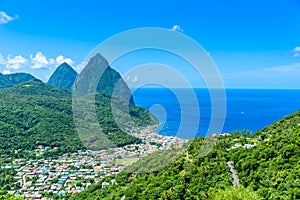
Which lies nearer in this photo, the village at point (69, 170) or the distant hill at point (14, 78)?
the village at point (69, 170)

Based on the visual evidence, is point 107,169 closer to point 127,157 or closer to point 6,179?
point 127,157

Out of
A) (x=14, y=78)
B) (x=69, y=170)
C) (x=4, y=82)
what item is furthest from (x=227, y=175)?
(x=14, y=78)

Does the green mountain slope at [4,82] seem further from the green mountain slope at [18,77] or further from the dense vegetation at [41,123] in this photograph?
the dense vegetation at [41,123]

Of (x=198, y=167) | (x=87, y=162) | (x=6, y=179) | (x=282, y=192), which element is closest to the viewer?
(x=282, y=192)

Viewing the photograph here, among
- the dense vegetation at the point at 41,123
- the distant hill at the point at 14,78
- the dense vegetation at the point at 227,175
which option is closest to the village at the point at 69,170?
the dense vegetation at the point at 41,123

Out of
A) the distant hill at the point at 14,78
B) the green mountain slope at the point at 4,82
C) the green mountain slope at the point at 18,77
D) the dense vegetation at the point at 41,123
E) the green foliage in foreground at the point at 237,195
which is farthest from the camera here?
the green mountain slope at the point at 18,77

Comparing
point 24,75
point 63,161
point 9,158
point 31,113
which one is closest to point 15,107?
point 31,113
